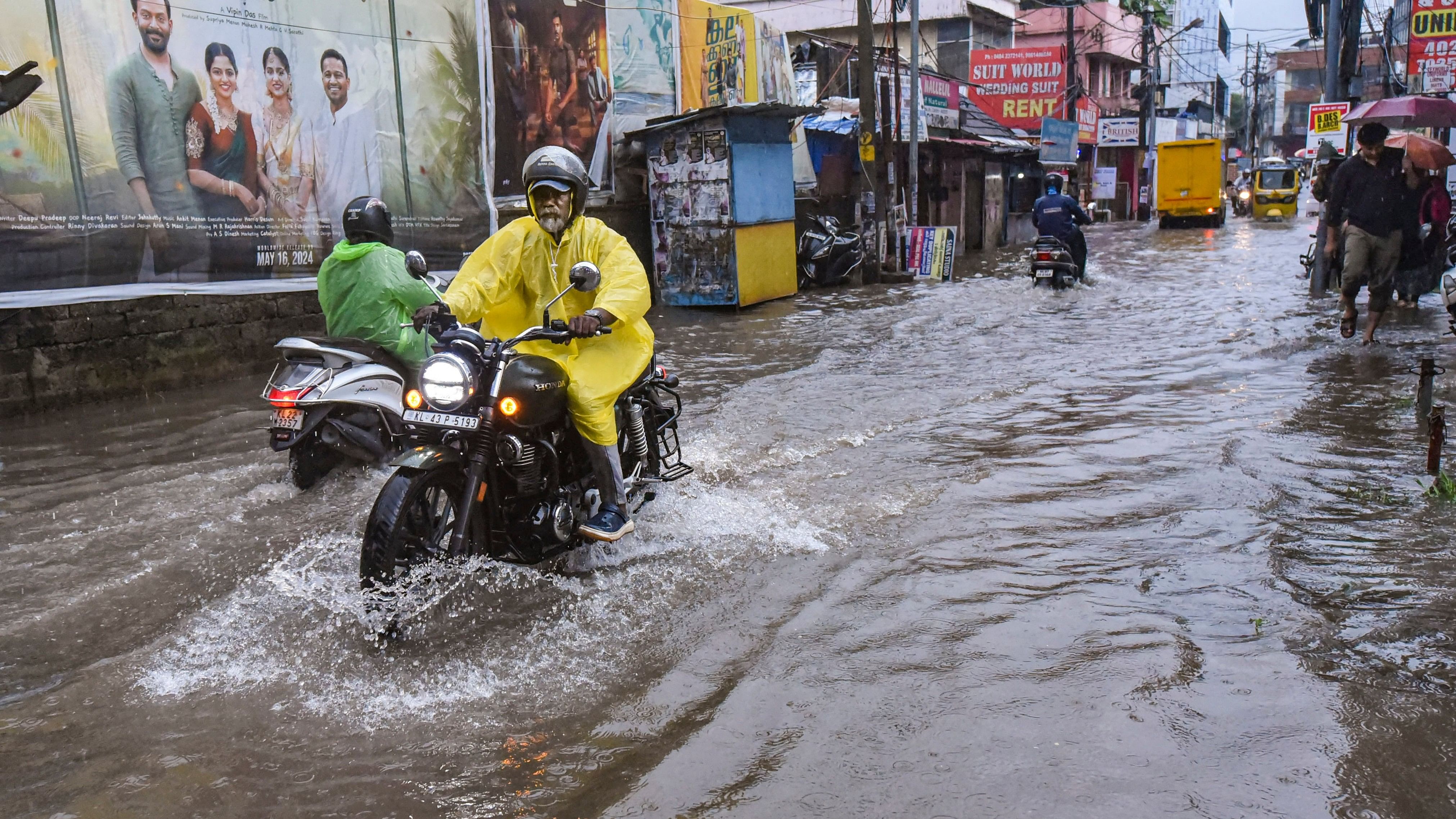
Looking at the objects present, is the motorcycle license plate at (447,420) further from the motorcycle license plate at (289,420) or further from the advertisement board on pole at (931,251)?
the advertisement board on pole at (931,251)

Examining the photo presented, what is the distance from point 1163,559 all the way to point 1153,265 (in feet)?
60.6

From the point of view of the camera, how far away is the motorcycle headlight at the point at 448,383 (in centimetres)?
370

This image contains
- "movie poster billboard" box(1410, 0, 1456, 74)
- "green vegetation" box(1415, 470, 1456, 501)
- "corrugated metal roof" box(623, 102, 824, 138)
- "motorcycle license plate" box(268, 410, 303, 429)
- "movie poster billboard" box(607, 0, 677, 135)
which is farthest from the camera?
"movie poster billboard" box(1410, 0, 1456, 74)

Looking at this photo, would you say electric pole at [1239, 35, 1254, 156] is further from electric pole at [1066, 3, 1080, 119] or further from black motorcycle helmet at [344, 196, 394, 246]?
black motorcycle helmet at [344, 196, 394, 246]

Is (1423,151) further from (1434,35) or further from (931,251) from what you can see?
(931,251)

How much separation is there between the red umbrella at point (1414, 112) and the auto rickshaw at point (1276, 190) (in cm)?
2760

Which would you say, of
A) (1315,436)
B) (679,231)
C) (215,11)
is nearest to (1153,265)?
(679,231)

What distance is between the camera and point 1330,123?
56.3 feet

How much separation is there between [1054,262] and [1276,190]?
28.8 m

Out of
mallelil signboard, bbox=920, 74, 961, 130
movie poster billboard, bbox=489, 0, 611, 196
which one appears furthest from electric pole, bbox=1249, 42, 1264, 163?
movie poster billboard, bbox=489, 0, 611, 196

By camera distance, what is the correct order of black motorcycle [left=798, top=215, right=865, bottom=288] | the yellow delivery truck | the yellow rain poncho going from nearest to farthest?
the yellow rain poncho
black motorcycle [left=798, top=215, right=865, bottom=288]
the yellow delivery truck

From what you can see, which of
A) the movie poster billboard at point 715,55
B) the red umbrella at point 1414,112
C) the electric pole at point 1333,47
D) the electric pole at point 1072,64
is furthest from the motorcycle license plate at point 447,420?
the electric pole at point 1072,64

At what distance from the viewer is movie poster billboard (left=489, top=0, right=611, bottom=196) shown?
13000 mm

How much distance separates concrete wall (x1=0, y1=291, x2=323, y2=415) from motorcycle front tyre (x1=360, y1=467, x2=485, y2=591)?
4222 millimetres
